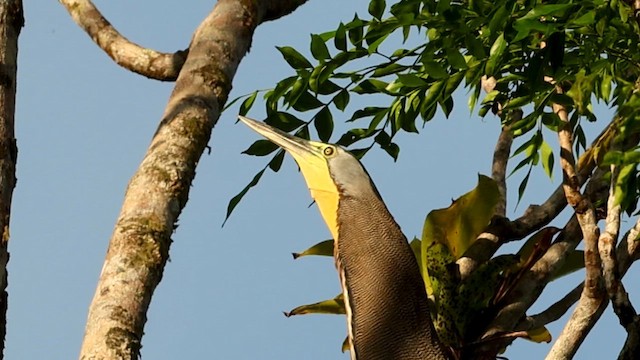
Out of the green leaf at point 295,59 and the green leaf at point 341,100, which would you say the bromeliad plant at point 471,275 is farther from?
the green leaf at point 295,59

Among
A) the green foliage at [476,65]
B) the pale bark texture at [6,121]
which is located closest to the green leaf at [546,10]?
the green foliage at [476,65]

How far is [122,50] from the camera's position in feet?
12.0

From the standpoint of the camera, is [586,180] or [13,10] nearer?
[13,10]

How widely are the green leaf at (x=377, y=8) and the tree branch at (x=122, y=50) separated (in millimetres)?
579

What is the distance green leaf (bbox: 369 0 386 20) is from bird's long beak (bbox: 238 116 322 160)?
0.41 metres

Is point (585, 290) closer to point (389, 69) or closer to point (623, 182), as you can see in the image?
point (623, 182)

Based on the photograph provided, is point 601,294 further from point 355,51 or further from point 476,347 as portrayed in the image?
point 355,51

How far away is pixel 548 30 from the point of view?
271 cm

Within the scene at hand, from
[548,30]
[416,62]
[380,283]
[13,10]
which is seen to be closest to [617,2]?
[548,30]

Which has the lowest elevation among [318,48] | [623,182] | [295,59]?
[623,182]

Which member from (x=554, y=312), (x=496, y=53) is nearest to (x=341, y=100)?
(x=496, y=53)

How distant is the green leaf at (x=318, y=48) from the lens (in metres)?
3.29

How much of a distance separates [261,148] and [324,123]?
0.22m

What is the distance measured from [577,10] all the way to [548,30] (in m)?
0.41
